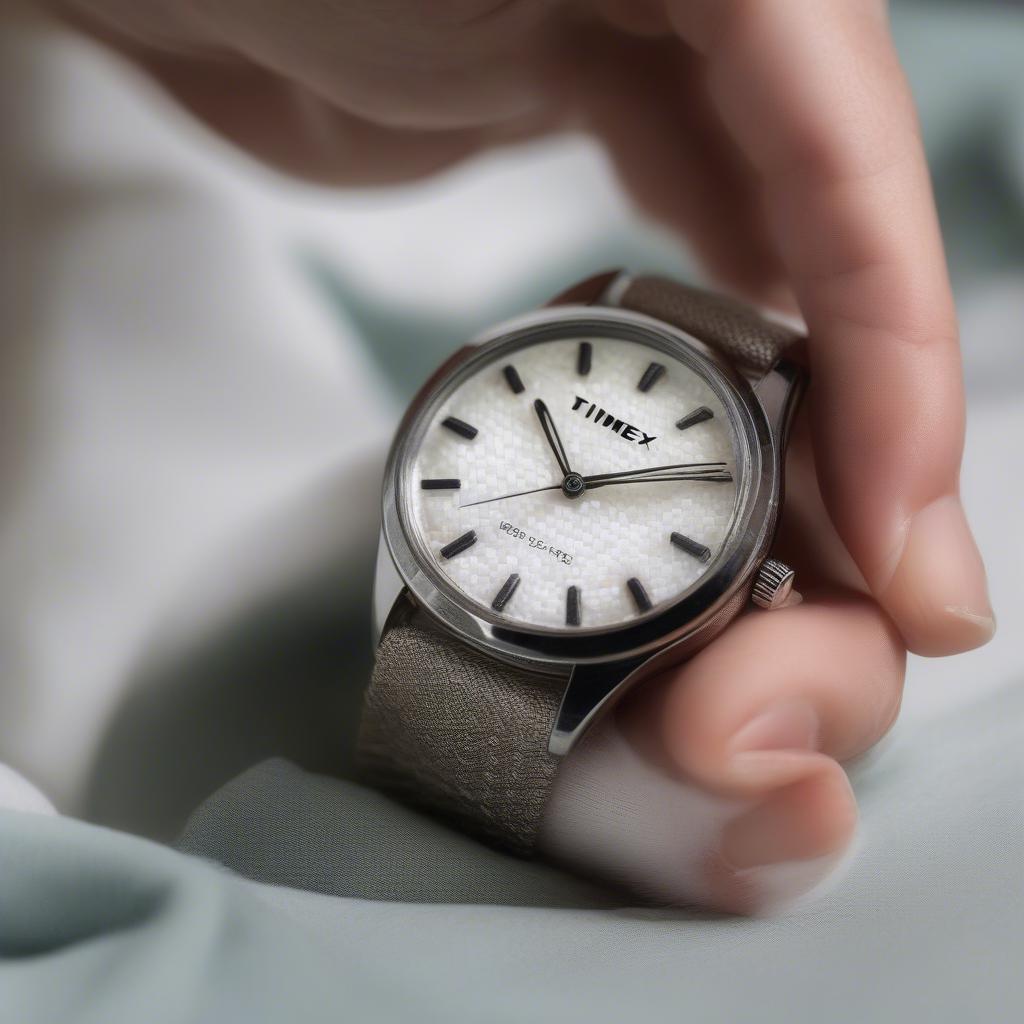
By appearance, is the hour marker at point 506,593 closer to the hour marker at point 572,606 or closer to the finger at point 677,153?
the hour marker at point 572,606

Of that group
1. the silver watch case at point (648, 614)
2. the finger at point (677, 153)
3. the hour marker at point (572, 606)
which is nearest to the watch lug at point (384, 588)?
the silver watch case at point (648, 614)

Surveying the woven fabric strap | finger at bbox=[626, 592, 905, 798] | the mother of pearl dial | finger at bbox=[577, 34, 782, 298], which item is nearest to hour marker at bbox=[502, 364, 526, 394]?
the mother of pearl dial

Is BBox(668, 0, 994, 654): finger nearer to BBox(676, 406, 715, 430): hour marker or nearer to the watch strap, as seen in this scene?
BBox(676, 406, 715, 430): hour marker

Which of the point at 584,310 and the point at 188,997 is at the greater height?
the point at 584,310

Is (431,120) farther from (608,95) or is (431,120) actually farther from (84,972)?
(84,972)

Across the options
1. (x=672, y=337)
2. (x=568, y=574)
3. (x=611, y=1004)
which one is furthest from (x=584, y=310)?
(x=611, y=1004)

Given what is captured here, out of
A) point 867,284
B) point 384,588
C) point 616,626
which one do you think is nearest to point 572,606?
point 616,626
